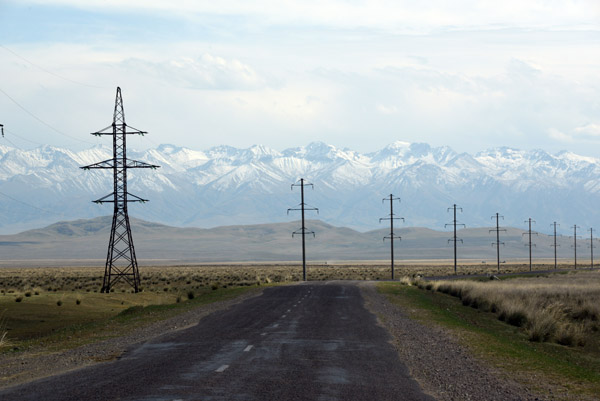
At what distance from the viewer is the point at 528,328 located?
94.2ft

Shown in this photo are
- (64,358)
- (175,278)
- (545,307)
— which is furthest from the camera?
(175,278)

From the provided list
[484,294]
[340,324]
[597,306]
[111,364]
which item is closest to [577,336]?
[340,324]

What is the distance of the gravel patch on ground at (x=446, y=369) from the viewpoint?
44.8ft

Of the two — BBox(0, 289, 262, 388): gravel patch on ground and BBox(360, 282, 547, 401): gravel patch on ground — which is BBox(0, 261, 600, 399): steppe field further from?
BBox(0, 289, 262, 388): gravel patch on ground

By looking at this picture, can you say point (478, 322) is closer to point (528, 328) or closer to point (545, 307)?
point (528, 328)

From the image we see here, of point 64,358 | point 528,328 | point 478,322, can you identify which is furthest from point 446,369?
point 478,322

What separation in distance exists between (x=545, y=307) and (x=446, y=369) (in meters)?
21.3

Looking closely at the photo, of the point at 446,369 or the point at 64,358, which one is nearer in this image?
the point at 446,369

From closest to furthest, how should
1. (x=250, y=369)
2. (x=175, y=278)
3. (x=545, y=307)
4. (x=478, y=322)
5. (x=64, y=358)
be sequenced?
(x=250, y=369) → (x=64, y=358) → (x=478, y=322) → (x=545, y=307) → (x=175, y=278)

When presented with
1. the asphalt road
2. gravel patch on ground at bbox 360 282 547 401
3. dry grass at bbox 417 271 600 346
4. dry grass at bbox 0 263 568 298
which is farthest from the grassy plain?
dry grass at bbox 0 263 568 298

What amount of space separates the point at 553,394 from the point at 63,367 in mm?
9756

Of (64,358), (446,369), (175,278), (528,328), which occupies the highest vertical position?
(446,369)

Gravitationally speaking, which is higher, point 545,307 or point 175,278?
point 545,307

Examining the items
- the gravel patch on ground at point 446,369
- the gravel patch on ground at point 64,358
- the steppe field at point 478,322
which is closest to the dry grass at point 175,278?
the steppe field at point 478,322
